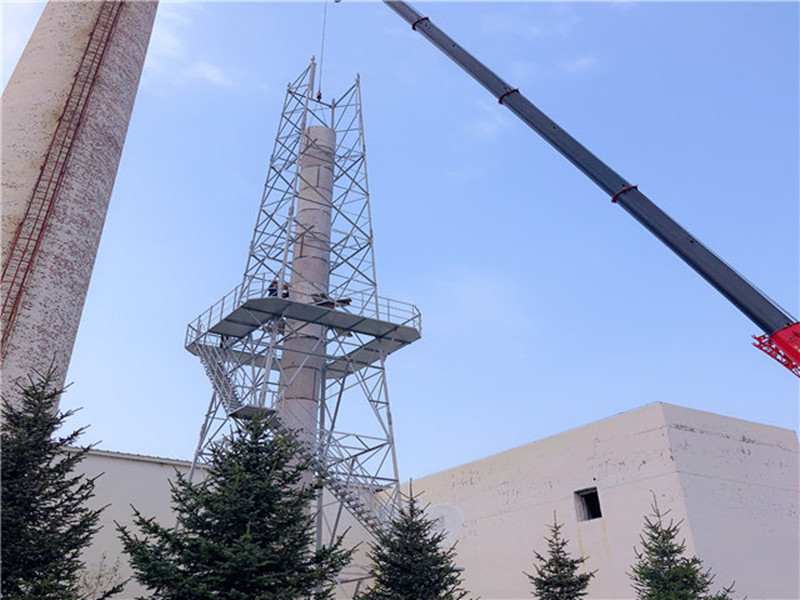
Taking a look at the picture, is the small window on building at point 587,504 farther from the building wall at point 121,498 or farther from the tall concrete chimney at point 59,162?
the tall concrete chimney at point 59,162

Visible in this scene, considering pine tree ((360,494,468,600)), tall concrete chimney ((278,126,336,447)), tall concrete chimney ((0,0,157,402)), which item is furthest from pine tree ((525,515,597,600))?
tall concrete chimney ((0,0,157,402))

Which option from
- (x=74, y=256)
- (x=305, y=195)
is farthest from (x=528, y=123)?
(x=74, y=256)

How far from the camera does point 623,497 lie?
1029 inches

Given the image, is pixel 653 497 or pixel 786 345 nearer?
pixel 786 345

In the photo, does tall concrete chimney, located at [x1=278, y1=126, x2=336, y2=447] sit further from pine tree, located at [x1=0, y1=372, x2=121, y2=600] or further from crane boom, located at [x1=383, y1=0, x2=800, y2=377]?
pine tree, located at [x1=0, y1=372, x2=121, y2=600]

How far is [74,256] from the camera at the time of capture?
82.0 feet

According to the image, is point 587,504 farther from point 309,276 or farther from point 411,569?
point 309,276

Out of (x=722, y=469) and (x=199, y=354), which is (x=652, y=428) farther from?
(x=199, y=354)

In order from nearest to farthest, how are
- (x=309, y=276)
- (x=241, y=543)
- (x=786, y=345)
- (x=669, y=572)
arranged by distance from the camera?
1. (x=241, y=543)
2. (x=786, y=345)
3. (x=669, y=572)
4. (x=309, y=276)

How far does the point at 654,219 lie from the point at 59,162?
1991 cm

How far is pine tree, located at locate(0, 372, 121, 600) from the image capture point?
1359 centimetres

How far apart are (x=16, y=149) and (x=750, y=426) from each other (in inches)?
1127

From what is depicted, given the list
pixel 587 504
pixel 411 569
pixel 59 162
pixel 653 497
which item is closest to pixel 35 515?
pixel 411 569

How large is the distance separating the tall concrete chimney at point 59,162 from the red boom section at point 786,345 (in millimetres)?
20495
